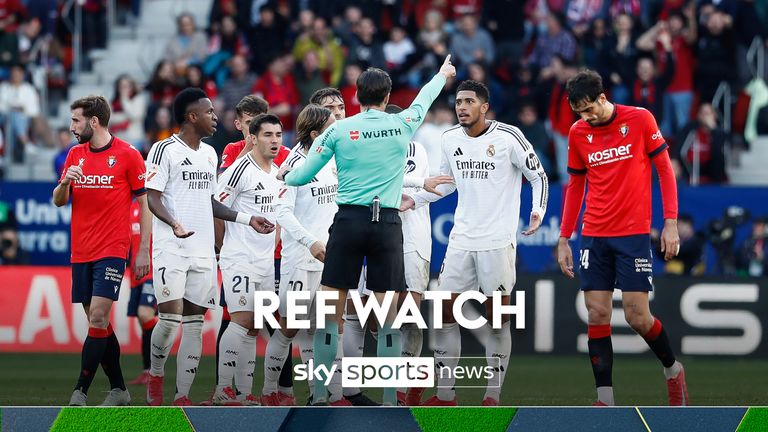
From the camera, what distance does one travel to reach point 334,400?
10680 mm

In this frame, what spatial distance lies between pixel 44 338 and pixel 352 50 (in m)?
6.74

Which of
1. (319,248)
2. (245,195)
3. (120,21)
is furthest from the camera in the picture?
(120,21)

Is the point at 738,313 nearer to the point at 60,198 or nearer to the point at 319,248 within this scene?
the point at 319,248

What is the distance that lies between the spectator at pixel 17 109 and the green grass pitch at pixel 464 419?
45.2 ft

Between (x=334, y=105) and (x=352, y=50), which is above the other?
A: (x=352, y=50)

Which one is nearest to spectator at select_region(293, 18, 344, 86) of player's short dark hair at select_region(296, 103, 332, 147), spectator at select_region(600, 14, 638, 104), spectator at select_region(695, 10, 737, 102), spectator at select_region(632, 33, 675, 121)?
spectator at select_region(600, 14, 638, 104)

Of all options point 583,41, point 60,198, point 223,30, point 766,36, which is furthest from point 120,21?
point 60,198

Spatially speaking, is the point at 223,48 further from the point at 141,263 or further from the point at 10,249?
the point at 141,263

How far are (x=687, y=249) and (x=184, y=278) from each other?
28.8 ft

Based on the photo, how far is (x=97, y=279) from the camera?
430 inches

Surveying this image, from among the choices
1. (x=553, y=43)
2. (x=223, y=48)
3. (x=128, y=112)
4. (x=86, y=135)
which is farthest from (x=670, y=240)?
(x=223, y=48)

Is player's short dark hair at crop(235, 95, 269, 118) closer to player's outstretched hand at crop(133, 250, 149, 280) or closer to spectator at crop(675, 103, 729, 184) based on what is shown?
player's outstretched hand at crop(133, 250, 149, 280)

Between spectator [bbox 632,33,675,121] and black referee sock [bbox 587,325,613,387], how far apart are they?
963 centimetres

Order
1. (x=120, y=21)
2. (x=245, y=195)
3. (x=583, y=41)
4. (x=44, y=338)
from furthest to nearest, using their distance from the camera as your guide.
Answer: (x=120, y=21), (x=583, y=41), (x=44, y=338), (x=245, y=195)
